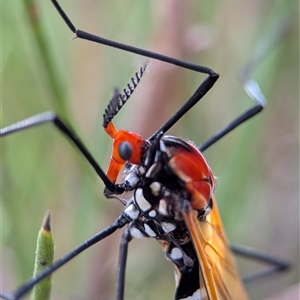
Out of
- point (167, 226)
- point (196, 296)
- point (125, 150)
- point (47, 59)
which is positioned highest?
point (47, 59)

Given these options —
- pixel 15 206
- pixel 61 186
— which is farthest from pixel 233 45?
pixel 15 206

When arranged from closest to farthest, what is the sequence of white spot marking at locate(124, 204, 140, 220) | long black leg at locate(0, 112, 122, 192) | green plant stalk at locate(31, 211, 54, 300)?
green plant stalk at locate(31, 211, 54, 300) < long black leg at locate(0, 112, 122, 192) < white spot marking at locate(124, 204, 140, 220)

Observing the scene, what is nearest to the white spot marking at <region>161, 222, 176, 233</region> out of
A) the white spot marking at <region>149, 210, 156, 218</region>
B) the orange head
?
the white spot marking at <region>149, 210, 156, 218</region>

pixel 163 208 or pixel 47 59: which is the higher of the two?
pixel 47 59

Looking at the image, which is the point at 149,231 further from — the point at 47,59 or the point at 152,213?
the point at 47,59

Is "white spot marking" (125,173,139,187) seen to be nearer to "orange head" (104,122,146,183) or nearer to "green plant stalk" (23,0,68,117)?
"orange head" (104,122,146,183)

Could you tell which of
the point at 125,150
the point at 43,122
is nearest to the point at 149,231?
the point at 125,150
